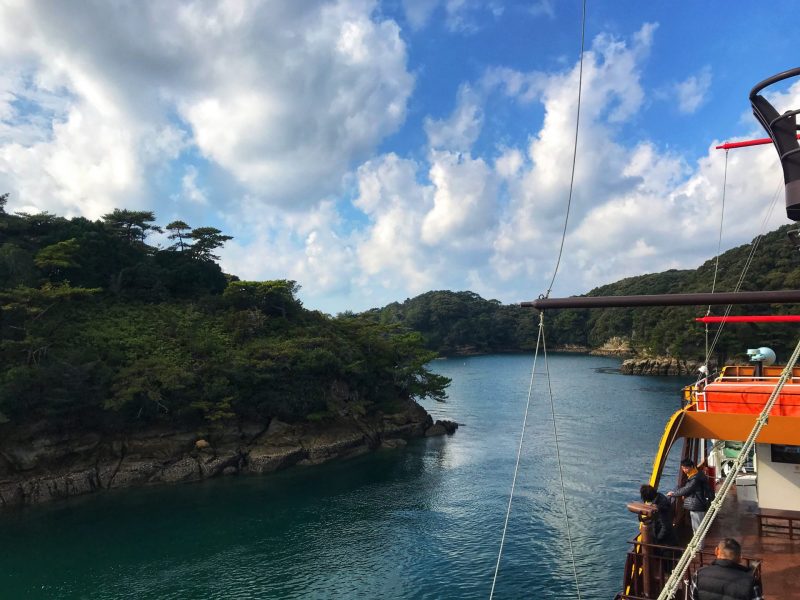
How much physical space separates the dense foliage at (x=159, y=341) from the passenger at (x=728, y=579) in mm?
29452

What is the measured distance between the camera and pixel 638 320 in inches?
3698

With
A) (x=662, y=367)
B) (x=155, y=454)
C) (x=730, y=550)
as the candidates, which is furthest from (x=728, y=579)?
(x=662, y=367)

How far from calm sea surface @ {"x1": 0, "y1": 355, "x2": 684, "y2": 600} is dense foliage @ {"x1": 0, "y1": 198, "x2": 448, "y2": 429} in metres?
5.22

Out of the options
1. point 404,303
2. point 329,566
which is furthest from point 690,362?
point 404,303

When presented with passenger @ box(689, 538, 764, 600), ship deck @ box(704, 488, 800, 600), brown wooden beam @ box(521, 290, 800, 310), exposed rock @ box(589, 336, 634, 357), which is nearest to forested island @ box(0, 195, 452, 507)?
ship deck @ box(704, 488, 800, 600)

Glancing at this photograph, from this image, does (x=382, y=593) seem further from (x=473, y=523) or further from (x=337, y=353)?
Answer: (x=337, y=353)

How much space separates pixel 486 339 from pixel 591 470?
100066mm

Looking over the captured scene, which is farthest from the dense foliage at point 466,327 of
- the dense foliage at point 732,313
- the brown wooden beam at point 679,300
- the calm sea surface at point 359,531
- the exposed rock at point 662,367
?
the brown wooden beam at point 679,300

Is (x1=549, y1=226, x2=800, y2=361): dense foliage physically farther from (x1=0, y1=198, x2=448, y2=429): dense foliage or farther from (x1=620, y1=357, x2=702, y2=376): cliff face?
(x1=0, y1=198, x2=448, y2=429): dense foliage

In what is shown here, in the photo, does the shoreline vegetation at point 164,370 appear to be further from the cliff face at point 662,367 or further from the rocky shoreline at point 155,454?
the cliff face at point 662,367

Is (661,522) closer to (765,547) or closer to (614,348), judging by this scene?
(765,547)

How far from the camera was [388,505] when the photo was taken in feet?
84.7

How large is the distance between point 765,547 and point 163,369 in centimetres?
3006

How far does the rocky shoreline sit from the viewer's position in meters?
26.8
